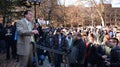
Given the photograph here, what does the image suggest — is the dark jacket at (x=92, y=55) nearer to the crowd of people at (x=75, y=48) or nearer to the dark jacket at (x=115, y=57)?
the crowd of people at (x=75, y=48)

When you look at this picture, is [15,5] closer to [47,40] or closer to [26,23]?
[47,40]

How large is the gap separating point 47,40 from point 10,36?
191cm

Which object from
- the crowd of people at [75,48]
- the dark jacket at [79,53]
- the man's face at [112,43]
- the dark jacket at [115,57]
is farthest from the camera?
the dark jacket at [79,53]

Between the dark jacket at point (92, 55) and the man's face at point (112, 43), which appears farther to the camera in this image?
the dark jacket at point (92, 55)

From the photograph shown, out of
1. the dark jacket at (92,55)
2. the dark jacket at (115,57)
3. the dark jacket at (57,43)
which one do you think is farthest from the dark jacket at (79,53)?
the dark jacket at (57,43)

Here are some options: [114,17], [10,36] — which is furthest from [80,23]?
[10,36]

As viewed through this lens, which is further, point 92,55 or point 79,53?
point 92,55

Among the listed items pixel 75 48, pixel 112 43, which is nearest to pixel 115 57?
pixel 112 43

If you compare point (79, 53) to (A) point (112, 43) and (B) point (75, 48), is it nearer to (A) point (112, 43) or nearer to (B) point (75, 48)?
(B) point (75, 48)

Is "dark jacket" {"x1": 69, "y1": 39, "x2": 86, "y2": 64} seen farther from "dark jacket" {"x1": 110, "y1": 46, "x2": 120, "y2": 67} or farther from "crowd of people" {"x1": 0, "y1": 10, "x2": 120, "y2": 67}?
"dark jacket" {"x1": 110, "y1": 46, "x2": 120, "y2": 67}

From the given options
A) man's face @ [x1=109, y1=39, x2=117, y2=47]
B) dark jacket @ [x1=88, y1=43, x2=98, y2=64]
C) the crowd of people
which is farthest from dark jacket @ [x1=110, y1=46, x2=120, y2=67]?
dark jacket @ [x1=88, y1=43, x2=98, y2=64]

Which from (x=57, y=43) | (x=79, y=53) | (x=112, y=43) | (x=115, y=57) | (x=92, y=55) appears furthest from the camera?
(x=57, y=43)

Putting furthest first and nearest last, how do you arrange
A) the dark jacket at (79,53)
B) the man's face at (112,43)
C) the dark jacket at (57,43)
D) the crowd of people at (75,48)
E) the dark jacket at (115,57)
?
the dark jacket at (57,43)
the dark jacket at (79,53)
the man's face at (112,43)
the crowd of people at (75,48)
the dark jacket at (115,57)

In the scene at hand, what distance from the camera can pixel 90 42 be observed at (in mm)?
11430
